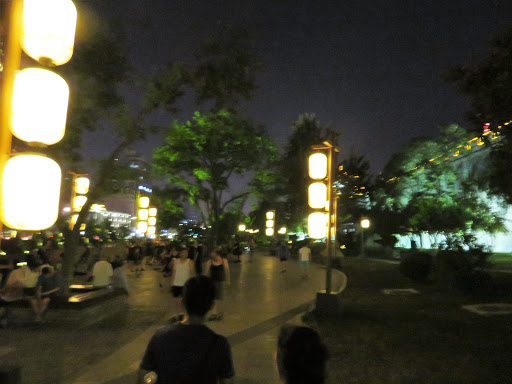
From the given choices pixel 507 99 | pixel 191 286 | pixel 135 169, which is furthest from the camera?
pixel 135 169

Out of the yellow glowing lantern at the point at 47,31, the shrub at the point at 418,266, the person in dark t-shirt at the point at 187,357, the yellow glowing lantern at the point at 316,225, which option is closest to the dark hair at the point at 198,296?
the person in dark t-shirt at the point at 187,357

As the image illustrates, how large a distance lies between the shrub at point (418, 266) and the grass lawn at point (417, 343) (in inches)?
160

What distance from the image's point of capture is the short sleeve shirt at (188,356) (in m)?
2.50

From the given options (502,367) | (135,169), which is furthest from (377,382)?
Result: (135,169)

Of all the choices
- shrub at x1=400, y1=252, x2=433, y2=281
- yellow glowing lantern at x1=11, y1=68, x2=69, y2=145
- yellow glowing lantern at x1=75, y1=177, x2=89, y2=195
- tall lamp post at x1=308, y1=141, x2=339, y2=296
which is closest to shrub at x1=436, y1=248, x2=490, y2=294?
shrub at x1=400, y1=252, x2=433, y2=281

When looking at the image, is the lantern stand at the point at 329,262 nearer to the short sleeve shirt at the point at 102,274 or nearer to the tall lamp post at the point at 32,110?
the short sleeve shirt at the point at 102,274

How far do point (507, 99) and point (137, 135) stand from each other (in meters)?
7.34

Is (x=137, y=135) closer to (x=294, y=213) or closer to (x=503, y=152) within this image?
(x=503, y=152)

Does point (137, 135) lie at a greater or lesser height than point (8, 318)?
greater

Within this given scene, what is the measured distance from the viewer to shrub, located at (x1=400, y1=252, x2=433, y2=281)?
1608 cm

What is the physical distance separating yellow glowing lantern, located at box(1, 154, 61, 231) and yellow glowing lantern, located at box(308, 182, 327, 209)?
278 inches

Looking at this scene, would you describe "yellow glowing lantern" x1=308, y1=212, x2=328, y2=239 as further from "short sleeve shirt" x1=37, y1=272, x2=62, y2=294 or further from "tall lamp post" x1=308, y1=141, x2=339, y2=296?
"short sleeve shirt" x1=37, y1=272, x2=62, y2=294

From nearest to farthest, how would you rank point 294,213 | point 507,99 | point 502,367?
point 502,367
point 507,99
point 294,213

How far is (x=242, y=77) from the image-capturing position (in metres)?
9.45
